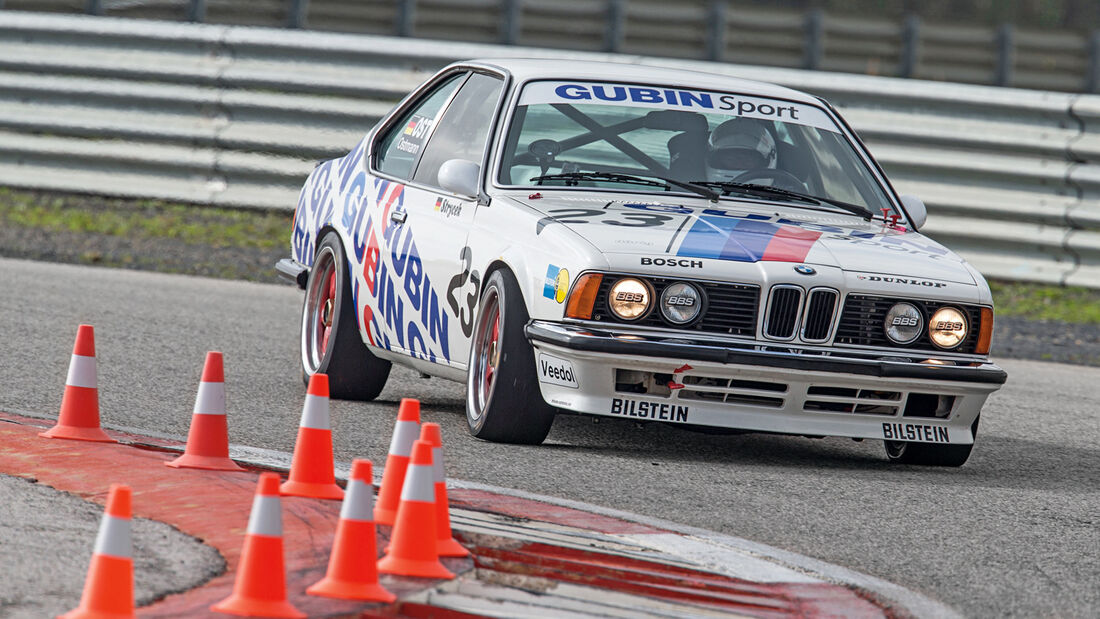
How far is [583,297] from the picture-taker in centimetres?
656

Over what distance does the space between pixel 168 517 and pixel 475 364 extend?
7.22ft

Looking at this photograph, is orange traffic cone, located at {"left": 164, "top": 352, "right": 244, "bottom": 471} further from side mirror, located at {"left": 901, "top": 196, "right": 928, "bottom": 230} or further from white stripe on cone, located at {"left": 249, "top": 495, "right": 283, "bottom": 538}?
side mirror, located at {"left": 901, "top": 196, "right": 928, "bottom": 230}

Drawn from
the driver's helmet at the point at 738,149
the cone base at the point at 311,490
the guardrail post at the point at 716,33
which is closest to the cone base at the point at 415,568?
the cone base at the point at 311,490

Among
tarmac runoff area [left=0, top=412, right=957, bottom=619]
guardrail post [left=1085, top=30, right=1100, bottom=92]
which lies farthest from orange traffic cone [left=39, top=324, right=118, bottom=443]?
guardrail post [left=1085, top=30, right=1100, bottom=92]

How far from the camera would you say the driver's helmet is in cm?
778

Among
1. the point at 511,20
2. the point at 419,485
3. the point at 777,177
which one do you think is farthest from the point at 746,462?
the point at 511,20

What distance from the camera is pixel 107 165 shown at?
1553cm

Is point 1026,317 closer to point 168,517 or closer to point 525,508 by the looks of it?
point 525,508

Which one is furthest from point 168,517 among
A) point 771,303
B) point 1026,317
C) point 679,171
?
point 1026,317

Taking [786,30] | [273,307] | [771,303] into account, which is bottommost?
[273,307]

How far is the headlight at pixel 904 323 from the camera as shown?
22.4 ft

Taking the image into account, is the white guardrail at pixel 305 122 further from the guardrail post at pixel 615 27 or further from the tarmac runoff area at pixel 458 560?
the tarmac runoff area at pixel 458 560

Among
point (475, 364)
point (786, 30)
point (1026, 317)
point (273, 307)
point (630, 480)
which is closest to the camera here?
point (630, 480)

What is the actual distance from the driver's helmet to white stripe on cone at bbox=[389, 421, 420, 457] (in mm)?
3001
